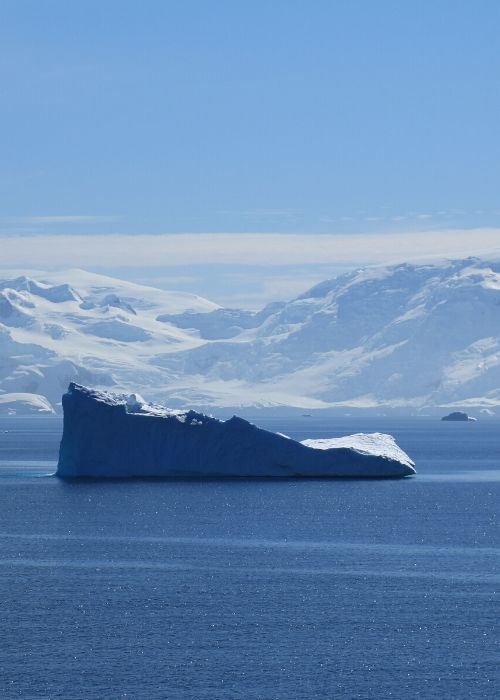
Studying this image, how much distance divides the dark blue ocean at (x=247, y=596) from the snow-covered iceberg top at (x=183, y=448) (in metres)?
4.69

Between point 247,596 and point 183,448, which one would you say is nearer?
point 247,596

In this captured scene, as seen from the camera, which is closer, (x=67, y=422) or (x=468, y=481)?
(x=67, y=422)

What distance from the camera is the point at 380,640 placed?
39250 millimetres

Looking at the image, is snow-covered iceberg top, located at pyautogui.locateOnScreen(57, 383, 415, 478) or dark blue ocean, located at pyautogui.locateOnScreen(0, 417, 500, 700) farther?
snow-covered iceberg top, located at pyautogui.locateOnScreen(57, 383, 415, 478)

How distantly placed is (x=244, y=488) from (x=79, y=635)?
1693 inches

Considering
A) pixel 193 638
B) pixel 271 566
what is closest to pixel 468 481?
pixel 271 566

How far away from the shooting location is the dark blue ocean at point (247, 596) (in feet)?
115

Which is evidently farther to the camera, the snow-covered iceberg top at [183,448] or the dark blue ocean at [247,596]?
the snow-covered iceberg top at [183,448]

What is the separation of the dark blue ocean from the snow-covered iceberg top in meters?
4.69

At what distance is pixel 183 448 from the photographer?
85.9 metres

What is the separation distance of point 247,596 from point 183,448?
40214 mm

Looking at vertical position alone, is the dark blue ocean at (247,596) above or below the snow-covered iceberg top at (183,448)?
below

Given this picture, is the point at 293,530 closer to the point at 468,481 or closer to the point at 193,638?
the point at 193,638

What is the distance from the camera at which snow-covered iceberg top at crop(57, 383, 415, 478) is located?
8375 centimetres
